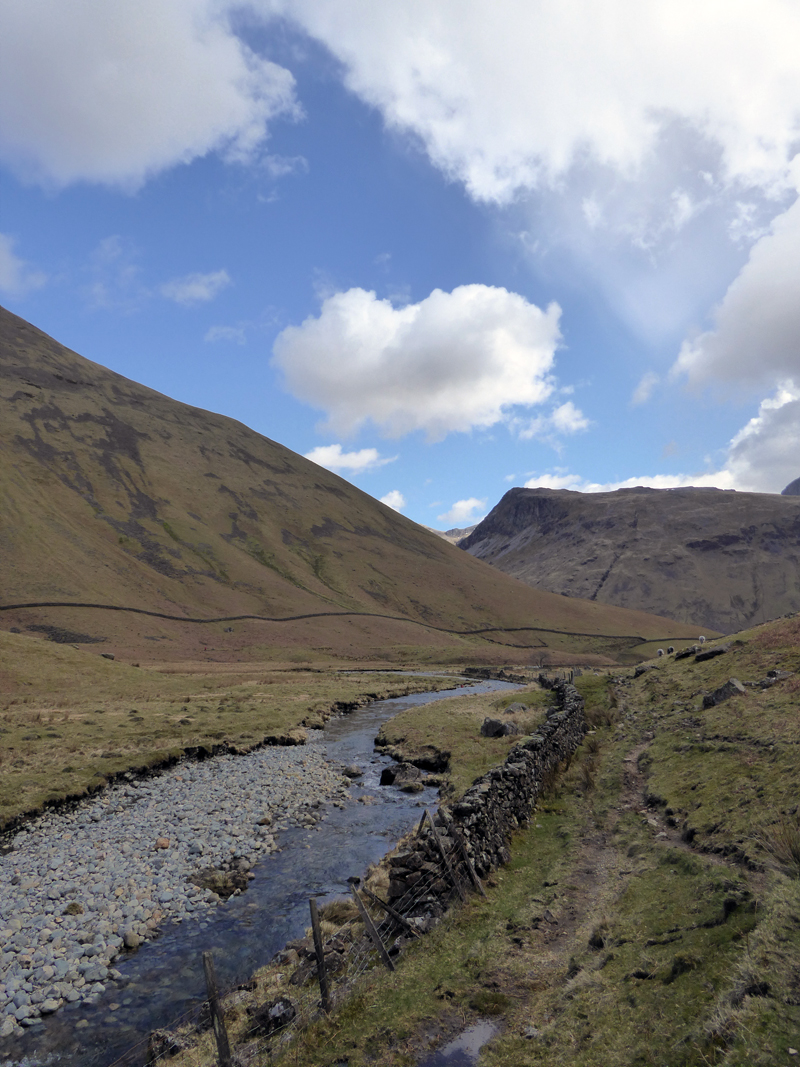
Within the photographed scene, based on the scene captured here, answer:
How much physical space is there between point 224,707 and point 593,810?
39.4m

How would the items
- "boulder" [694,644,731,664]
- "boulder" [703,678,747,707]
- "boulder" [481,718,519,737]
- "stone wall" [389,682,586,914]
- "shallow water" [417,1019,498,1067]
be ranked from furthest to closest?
1. "boulder" [694,644,731,664]
2. "boulder" [481,718,519,737]
3. "boulder" [703,678,747,707]
4. "stone wall" [389,682,586,914]
5. "shallow water" [417,1019,498,1067]

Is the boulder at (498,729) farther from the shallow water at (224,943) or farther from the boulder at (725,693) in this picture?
the boulder at (725,693)

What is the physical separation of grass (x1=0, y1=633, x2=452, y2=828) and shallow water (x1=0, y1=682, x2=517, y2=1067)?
12.9m

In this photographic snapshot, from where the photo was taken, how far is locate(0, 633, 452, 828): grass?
29.8 meters

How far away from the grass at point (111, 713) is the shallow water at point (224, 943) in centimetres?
1292

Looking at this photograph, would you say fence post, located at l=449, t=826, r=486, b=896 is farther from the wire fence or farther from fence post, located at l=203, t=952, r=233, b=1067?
fence post, located at l=203, t=952, r=233, b=1067

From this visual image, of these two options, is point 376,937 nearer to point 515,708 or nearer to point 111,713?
point 515,708

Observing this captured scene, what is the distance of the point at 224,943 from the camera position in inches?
→ 614

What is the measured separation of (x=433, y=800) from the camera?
88.8 ft

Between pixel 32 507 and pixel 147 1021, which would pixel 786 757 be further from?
pixel 32 507

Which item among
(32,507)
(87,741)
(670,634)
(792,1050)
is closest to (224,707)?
(87,741)

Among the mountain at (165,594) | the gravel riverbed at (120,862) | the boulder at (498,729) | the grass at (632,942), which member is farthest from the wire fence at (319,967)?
the mountain at (165,594)

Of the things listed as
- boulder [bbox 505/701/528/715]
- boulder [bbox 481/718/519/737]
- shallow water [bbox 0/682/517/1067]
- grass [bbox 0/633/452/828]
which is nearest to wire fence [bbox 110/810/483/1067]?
shallow water [bbox 0/682/517/1067]

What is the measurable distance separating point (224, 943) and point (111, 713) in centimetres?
3449
